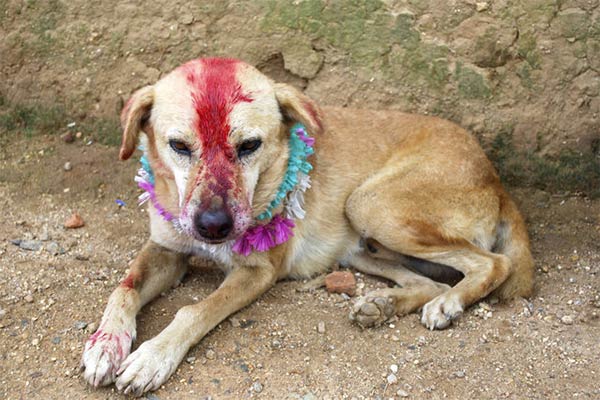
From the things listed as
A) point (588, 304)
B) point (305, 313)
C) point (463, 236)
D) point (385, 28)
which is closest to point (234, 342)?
point (305, 313)

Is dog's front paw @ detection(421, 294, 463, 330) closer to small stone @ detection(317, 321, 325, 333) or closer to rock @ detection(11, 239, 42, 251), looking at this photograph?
small stone @ detection(317, 321, 325, 333)

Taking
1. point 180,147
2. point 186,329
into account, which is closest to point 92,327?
point 186,329

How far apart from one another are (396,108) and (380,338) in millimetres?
2009

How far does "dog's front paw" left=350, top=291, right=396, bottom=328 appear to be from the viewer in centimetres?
420

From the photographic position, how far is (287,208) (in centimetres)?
459

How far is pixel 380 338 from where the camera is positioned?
415 centimetres

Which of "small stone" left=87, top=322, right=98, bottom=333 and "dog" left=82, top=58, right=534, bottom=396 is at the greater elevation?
"dog" left=82, top=58, right=534, bottom=396

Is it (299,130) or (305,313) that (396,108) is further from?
(305,313)

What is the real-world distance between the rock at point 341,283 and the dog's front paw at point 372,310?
33 cm

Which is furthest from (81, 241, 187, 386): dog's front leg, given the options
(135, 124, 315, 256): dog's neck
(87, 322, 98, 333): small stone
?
(135, 124, 315, 256): dog's neck

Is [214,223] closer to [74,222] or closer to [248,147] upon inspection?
[248,147]

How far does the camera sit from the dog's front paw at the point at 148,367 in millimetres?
3562

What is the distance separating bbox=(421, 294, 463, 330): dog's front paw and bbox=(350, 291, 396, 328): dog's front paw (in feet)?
0.70

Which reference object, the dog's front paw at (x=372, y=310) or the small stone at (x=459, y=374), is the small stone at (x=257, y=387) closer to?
the dog's front paw at (x=372, y=310)
